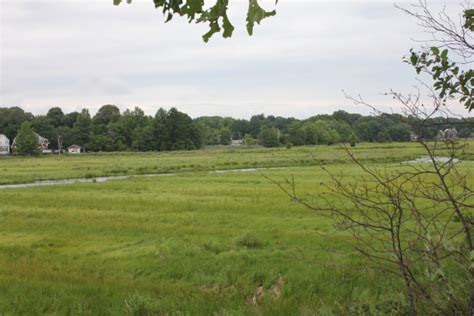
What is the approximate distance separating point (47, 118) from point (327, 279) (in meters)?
157

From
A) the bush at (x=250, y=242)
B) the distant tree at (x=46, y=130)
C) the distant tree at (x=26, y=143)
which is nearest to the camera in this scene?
the bush at (x=250, y=242)

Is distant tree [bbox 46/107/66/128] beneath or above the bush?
above

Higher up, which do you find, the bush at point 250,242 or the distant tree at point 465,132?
the distant tree at point 465,132

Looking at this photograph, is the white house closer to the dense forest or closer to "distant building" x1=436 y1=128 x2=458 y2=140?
the dense forest

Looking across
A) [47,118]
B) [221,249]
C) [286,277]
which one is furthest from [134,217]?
[47,118]

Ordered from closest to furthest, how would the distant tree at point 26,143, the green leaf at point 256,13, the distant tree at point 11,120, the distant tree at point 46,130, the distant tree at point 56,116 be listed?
the green leaf at point 256,13, the distant tree at point 26,143, the distant tree at point 46,130, the distant tree at point 11,120, the distant tree at point 56,116

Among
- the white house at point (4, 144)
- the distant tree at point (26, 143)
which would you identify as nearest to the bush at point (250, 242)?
the distant tree at point (26, 143)

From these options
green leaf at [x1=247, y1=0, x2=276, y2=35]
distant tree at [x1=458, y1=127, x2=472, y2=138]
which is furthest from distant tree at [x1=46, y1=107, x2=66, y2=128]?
green leaf at [x1=247, y1=0, x2=276, y2=35]

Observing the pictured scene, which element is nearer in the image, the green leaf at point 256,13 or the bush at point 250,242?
the green leaf at point 256,13

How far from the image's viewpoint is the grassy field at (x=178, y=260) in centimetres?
747

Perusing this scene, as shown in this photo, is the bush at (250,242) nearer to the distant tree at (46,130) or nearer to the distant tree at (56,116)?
the distant tree at (46,130)

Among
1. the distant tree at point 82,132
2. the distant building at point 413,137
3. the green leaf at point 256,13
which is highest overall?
the distant tree at point 82,132

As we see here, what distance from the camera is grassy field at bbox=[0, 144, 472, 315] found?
24.5 feet

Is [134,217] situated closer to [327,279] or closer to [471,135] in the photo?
[327,279]
